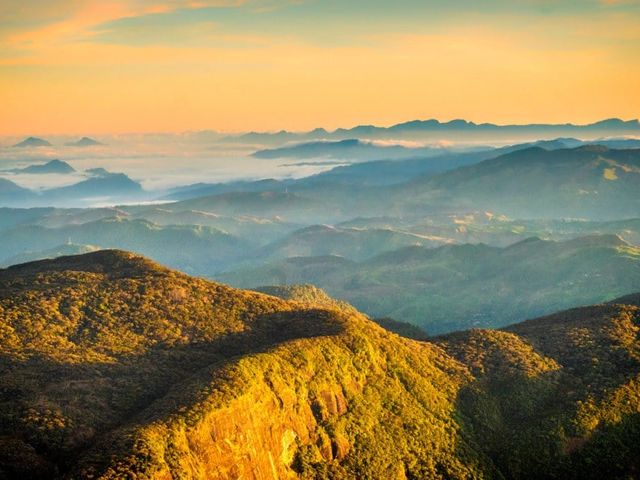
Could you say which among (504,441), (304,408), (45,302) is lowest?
(504,441)

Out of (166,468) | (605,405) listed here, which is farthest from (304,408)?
(605,405)

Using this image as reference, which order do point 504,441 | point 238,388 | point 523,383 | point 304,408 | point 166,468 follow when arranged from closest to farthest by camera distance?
point 166,468 → point 238,388 → point 304,408 → point 504,441 → point 523,383

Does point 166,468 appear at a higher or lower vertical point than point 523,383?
higher

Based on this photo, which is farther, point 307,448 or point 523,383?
point 523,383

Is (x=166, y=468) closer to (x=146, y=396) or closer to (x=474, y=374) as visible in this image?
(x=146, y=396)

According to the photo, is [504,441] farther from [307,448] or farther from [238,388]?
[238,388]

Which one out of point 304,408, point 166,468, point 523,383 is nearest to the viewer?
point 166,468
